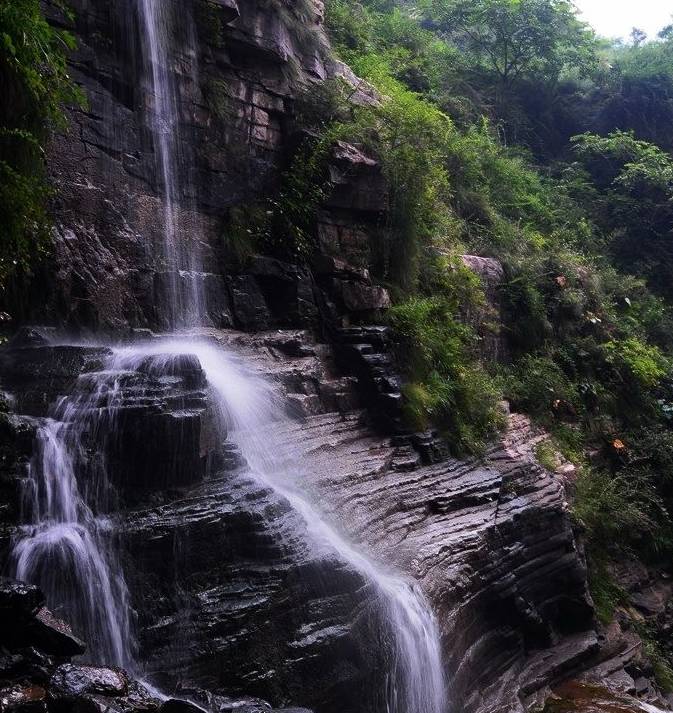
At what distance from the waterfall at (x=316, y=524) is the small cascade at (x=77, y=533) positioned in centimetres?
106

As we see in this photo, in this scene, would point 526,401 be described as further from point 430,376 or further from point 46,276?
point 46,276

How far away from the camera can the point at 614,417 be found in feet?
43.0

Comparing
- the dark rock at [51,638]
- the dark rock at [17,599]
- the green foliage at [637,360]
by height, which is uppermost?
the green foliage at [637,360]

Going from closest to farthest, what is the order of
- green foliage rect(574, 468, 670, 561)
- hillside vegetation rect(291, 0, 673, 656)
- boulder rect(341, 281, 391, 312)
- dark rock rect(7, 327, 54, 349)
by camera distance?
1. dark rock rect(7, 327, 54, 349)
2. boulder rect(341, 281, 391, 312)
3. green foliage rect(574, 468, 670, 561)
4. hillside vegetation rect(291, 0, 673, 656)

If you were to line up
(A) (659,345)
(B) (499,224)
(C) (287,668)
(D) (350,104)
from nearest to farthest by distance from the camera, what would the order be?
1. (C) (287,668)
2. (D) (350,104)
3. (B) (499,224)
4. (A) (659,345)

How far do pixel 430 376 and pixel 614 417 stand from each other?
217 inches

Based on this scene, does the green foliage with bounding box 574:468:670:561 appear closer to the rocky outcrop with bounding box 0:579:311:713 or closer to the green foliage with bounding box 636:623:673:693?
the green foliage with bounding box 636:623:673:693

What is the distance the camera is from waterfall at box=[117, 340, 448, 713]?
556cm

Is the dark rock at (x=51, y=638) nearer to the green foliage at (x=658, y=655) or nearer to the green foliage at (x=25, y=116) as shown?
the green foliage at (x=25, y=116)

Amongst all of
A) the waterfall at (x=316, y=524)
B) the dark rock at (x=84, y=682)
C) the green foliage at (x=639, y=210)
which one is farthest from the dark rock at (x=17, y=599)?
the green foliage at (x=639, y=210)

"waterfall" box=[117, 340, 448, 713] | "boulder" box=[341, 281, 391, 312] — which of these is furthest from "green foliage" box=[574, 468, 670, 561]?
"waterfall" box=[117, 340, 448, 713]

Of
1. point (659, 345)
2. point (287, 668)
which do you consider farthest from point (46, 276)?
point (659, 345)

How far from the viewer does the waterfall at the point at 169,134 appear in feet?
29.0

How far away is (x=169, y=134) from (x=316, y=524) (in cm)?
599
